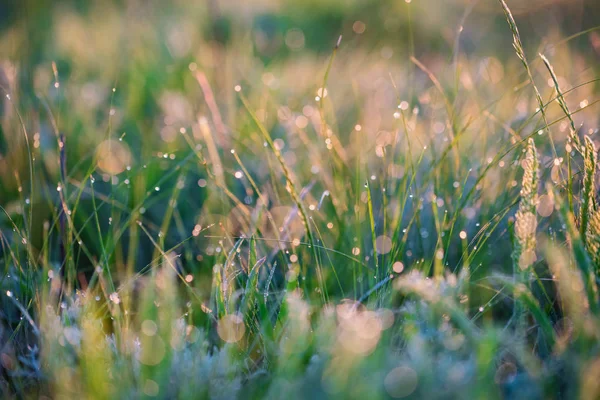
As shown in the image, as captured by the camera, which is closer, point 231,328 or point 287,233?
point 231,328

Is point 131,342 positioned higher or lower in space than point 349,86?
lower

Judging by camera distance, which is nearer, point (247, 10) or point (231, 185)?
point (231, 185)

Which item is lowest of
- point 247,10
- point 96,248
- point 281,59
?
point 96,248

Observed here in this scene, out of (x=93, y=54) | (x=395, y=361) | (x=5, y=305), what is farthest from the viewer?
(x=93, y=54)

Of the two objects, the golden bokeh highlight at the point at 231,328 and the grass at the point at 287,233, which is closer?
the grass at the point at 287,233

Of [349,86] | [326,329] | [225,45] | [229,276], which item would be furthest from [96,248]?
[225,45]

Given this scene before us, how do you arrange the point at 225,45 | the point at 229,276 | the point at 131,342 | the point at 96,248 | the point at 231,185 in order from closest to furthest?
the point at 131,342, the point at 229,276, the point at 96,248, the point at 231,185, the point at 225,45

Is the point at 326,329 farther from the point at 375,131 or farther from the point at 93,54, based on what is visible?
the point at 93,54

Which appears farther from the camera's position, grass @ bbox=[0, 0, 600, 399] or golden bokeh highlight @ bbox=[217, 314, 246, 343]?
golden bokeh highlight @ bbox=[217, 314, 246, 343]
